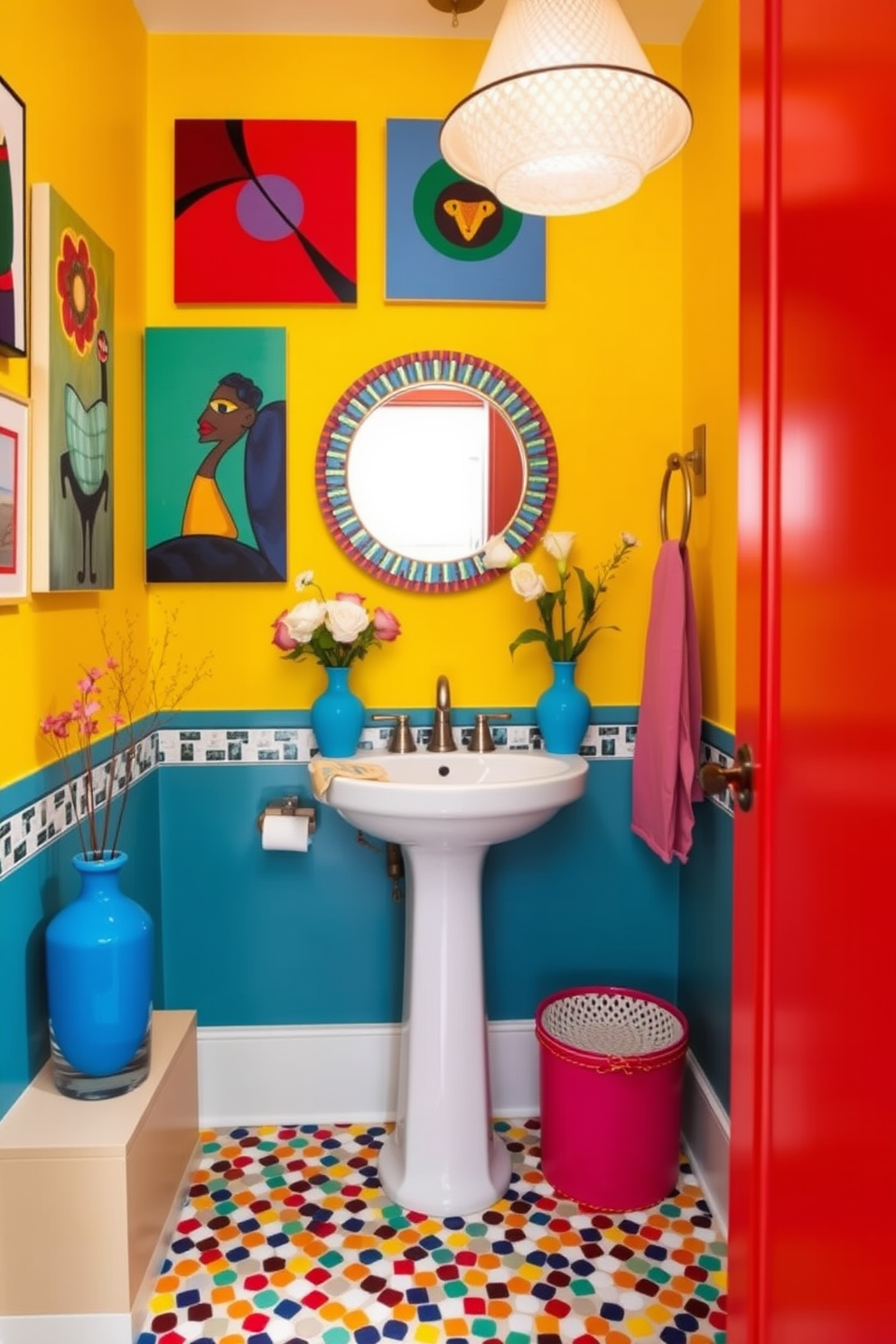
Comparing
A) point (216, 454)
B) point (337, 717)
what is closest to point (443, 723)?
point (337, 717)

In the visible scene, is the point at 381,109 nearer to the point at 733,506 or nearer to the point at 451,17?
the point at 451,17

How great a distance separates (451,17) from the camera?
2.37 m

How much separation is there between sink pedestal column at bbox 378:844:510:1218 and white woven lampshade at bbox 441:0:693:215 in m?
1.27

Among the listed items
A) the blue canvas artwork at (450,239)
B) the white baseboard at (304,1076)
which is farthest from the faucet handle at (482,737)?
the blue canvas artwork at (450,239)

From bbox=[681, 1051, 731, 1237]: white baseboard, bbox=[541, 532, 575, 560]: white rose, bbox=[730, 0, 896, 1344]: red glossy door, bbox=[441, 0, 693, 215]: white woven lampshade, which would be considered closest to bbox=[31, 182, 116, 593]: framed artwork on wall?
bbox=[441, 0, 693, 215]: white woven lampshade

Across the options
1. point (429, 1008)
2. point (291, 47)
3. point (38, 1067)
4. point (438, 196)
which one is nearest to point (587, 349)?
point (438, 196)

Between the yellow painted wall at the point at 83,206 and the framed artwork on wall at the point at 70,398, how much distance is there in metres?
0.05

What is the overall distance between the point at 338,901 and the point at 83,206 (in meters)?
1.60

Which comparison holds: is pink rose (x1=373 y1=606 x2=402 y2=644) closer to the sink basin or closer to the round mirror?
the round mirror

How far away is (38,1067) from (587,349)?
6.27 feet

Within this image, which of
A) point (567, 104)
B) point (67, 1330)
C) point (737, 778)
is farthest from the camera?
point (67, 1330)

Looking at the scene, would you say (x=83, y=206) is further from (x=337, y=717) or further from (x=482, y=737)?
→ (x=482, y=737)

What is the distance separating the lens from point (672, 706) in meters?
2.19

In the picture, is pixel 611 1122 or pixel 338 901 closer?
pixel 611 1122
